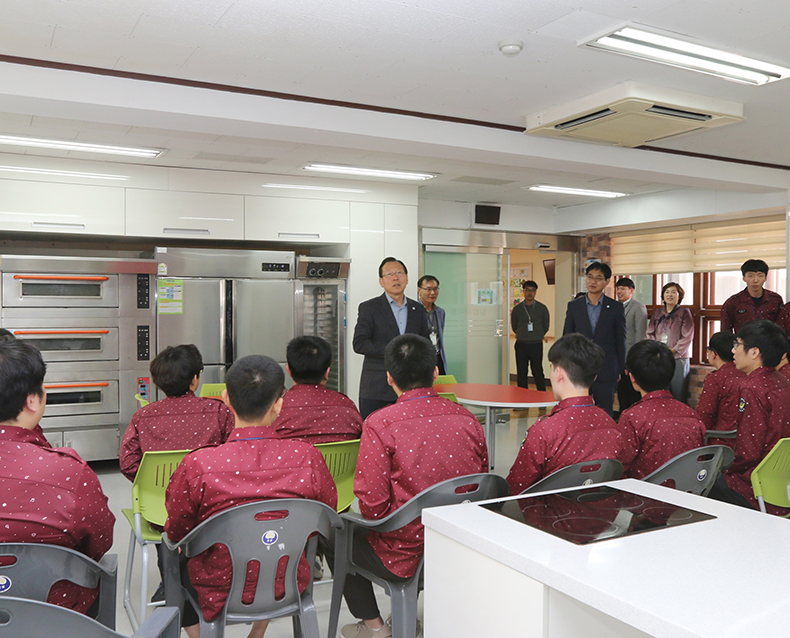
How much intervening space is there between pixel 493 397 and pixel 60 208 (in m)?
3.66

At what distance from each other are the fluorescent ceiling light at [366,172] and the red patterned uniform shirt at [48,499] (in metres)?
4.39

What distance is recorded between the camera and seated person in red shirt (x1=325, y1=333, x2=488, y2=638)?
2232mm

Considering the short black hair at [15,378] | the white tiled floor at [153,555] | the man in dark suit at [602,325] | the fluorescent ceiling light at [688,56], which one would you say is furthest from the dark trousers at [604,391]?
the short black hair at [15,378]

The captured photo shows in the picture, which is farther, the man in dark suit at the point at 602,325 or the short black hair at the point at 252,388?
the man in dark suit at the point at 602,325

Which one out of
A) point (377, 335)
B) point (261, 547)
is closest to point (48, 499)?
point (261, 547)

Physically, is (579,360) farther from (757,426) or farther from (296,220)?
(296,220)

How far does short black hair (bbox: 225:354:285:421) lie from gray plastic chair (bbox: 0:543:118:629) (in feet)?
1.80

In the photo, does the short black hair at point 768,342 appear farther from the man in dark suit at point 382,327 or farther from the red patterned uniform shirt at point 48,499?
the red patterned uniform shirt at point 48,499

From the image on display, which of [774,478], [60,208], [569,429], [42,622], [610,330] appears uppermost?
[60,208]

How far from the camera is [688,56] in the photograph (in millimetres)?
3189

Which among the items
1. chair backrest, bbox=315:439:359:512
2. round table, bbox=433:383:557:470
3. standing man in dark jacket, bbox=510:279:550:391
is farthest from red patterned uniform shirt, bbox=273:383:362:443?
standing man in dark jacket, bbox=510:279:550:391

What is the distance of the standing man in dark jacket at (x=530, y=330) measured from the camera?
27.2 feet

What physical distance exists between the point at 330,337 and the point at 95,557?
16.1ft

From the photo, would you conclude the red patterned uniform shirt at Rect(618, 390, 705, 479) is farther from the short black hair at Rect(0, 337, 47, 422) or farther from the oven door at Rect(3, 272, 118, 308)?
the oven door at Rect(3, 272, 118, 308)
